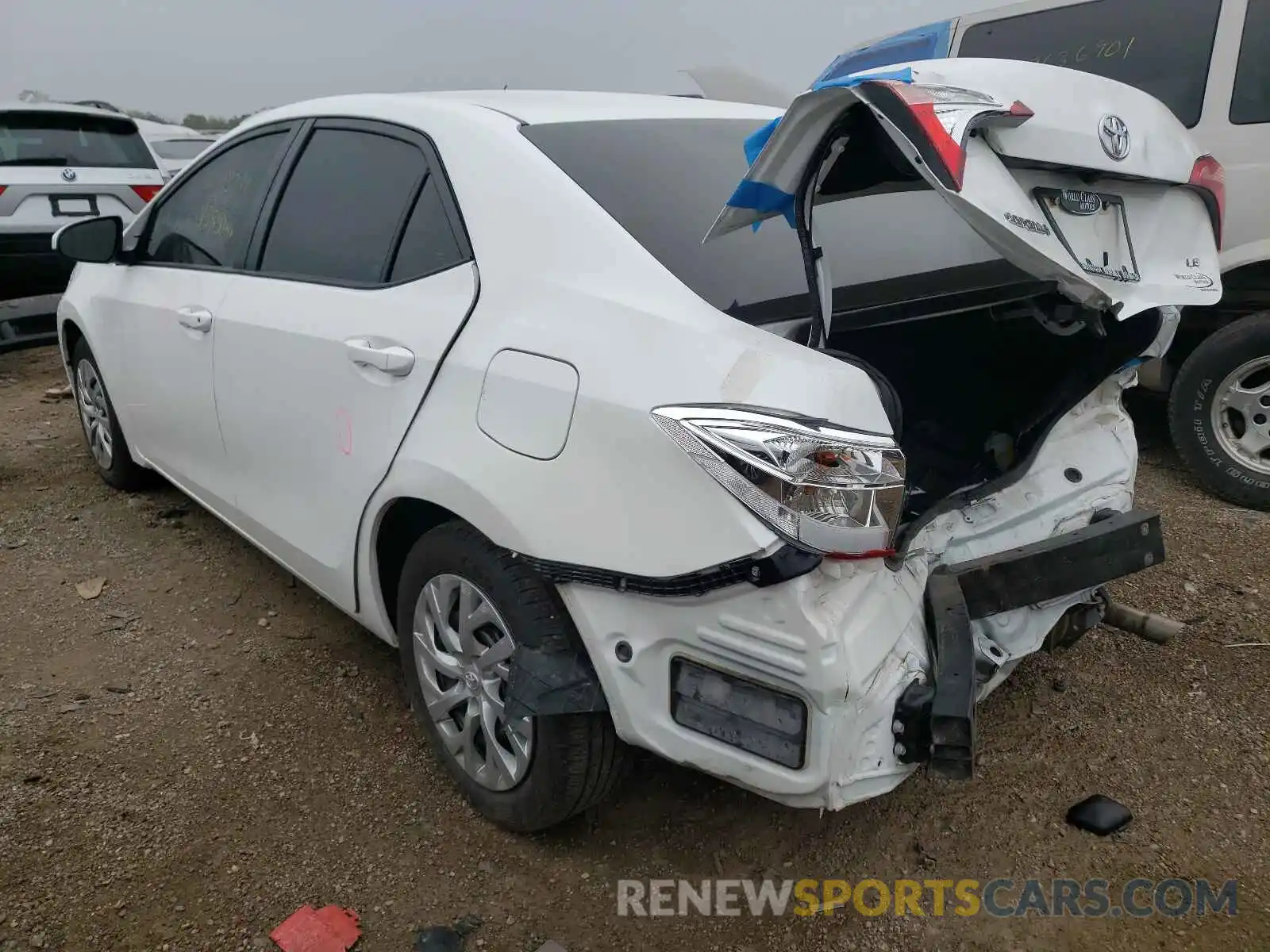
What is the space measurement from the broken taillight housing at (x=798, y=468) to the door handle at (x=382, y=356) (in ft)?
2.47

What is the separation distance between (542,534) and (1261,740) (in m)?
2.07

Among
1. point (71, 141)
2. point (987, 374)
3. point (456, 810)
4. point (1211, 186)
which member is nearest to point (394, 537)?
point (456, 810)

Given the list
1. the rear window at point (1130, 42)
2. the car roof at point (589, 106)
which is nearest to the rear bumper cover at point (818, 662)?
the car roof at point (589, 106)

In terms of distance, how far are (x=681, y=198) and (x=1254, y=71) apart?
3.10 m

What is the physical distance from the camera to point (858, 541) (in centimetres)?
158

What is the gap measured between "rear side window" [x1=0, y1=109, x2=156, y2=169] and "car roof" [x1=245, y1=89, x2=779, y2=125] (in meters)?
4.71

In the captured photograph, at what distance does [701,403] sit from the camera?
1583mm

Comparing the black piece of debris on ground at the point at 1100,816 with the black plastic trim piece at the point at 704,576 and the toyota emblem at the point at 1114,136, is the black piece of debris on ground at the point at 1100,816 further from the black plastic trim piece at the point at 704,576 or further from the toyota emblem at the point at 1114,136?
the toyota emblem at the point at 1114,136

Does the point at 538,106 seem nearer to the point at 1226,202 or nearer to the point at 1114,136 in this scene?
the point at 1114,136

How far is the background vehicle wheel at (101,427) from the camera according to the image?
13.1ft

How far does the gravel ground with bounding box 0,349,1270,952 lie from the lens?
6.48ft

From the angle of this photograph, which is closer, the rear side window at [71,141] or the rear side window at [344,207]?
the rear side window at [344,207]

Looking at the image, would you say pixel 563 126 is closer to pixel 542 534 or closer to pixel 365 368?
pixel 365 368

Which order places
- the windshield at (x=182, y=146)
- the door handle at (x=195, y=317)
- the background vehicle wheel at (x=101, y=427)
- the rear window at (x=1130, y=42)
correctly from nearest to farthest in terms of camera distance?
the door handle at (x=195, y=317) → the rear window at (x=1130, y=42) → the background vehicle wheel at (x=101, y=427) → the windshield at (x=182, y=146)
